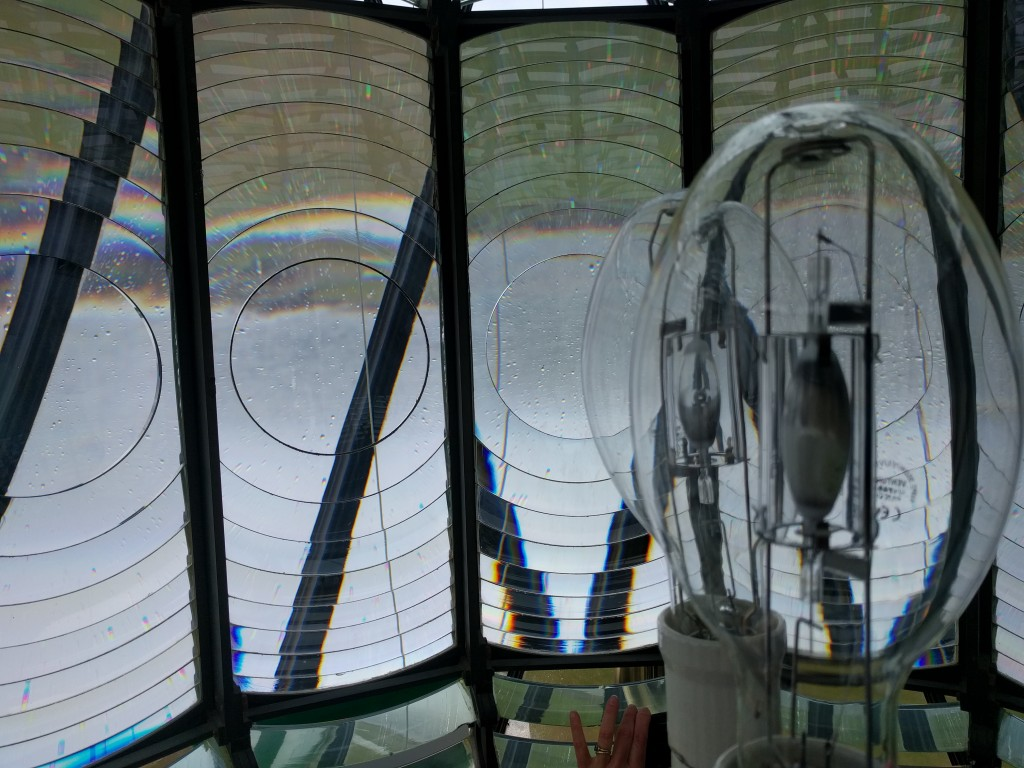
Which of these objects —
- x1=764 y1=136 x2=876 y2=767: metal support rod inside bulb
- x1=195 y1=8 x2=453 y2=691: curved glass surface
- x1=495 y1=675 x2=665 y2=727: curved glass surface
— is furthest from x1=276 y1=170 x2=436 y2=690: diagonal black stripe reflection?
x1=764 y1=136 x2=876 y2=767: metal support rod inside bulb

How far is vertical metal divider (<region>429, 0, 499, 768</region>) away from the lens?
7.42ft

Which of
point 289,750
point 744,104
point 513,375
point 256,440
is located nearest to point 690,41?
point 744,104

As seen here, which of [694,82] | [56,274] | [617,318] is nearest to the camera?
[617,318]

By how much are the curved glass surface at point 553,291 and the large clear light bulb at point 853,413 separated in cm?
157

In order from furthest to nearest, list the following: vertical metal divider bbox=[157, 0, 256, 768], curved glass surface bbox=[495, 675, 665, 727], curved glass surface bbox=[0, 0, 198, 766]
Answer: curved glass surface bbox=[495, 675, 665, 727] < vertical metal divider bbox=[157, 0, 256, 768] < curved glass surface bbox=[0, 0, 198, 766]

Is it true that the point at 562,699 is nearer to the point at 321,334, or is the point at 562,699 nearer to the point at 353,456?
the point at 353,456

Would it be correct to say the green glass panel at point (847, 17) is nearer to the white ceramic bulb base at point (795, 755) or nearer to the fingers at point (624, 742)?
the fingers at point (624, 742)

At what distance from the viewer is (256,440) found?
2.21 metres

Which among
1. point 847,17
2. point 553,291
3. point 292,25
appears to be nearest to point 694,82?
point 847,17

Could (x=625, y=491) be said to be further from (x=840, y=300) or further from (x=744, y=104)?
(x=744, y=104)

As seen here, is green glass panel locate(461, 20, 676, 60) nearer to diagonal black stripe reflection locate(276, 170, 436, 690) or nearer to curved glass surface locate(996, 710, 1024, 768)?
diagonal black stripe reflection locate(276, 170, 436, 690)

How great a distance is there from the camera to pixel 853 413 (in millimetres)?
640

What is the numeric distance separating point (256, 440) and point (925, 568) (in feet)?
5.87

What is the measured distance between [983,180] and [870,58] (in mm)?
382
